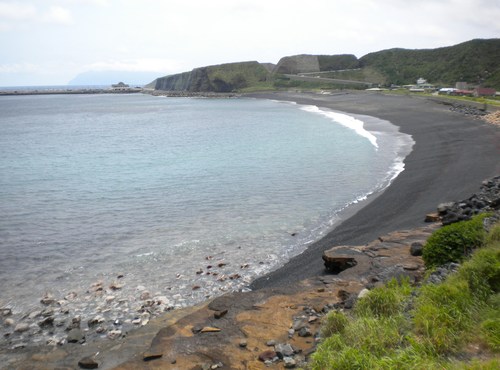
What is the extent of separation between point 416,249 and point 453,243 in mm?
2082

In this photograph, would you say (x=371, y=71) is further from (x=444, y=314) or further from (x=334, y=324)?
(x=444, y=314)

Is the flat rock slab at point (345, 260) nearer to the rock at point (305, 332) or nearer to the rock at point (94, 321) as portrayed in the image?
the rock at point (305, 332)

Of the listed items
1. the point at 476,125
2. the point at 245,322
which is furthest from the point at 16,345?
the point at 476,125

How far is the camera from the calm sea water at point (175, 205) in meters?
15.8

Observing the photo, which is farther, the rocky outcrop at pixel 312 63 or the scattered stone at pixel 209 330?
the rocky outcrop at pixel 312 63

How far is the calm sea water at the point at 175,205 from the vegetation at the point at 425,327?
19.9 ft

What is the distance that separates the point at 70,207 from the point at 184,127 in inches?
1779

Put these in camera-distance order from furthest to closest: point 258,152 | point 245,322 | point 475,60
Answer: point 475,60 → point 258,152 → point 245,322

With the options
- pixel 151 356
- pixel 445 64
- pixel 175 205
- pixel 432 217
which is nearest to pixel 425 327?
pixel 151 356

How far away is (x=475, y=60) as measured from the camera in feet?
370

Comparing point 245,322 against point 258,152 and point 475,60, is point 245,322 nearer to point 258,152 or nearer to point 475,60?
point 258,152

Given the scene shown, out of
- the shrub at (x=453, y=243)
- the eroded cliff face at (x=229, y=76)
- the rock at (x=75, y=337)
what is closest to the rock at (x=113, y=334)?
the rock at (x=75, y=337)

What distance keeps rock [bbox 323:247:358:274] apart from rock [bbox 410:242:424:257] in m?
1.82

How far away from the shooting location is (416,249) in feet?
45.9
